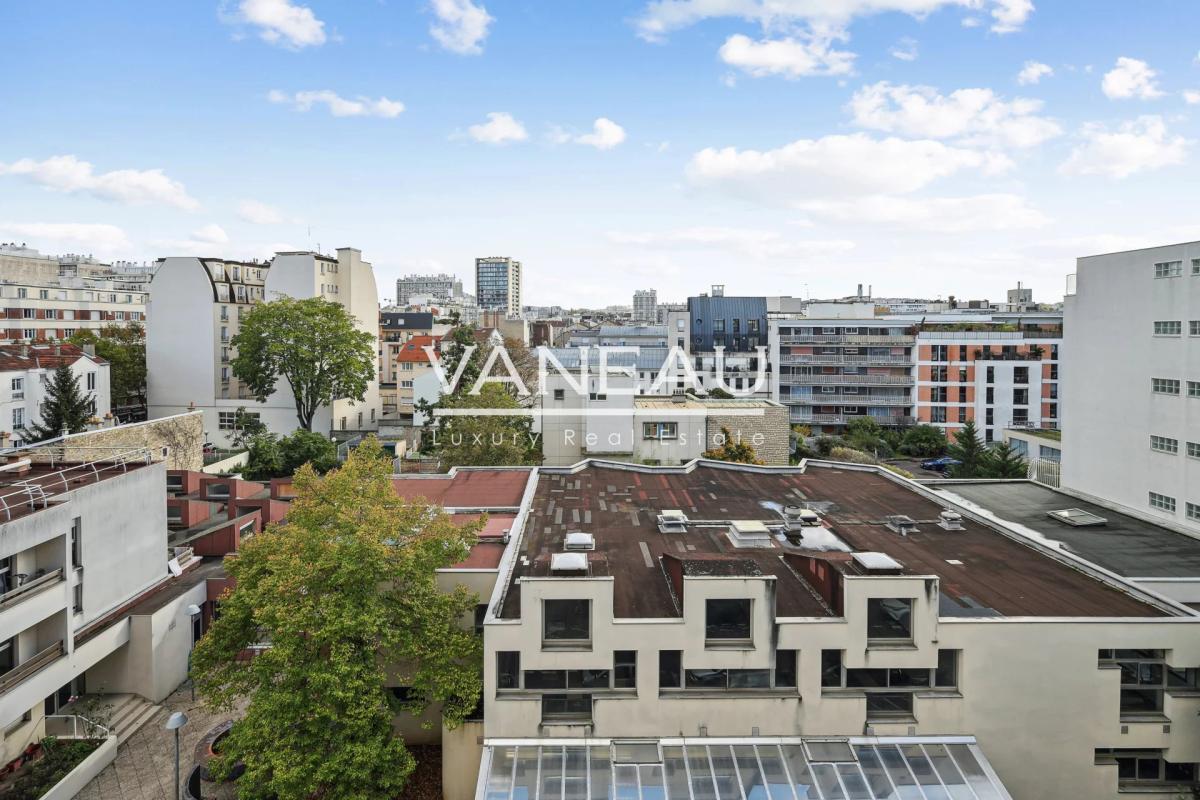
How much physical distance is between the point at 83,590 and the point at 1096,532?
29.4 metres

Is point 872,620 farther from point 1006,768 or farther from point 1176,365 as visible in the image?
point 1176,365

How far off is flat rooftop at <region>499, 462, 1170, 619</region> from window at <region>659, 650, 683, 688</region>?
2.60 ft

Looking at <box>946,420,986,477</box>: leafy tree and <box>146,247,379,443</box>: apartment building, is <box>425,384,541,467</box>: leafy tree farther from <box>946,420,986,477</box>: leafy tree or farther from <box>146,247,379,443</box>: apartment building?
<box>946,420,986,477</box>: leafy tree

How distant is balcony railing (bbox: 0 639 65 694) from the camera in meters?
16.3

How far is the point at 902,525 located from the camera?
71.8 feet

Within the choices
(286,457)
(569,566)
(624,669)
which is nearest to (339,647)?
(569,566)

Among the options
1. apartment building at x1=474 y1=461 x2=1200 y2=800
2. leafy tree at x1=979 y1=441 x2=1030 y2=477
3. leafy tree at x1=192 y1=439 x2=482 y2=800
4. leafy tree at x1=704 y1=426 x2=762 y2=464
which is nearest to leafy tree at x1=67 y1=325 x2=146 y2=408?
leafy tree at x1=704 y1=426 x2=762 y2=464

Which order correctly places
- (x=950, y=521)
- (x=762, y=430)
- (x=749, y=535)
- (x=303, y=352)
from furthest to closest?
(x=303, y=352)
(x=762, y=430)
(x=950, y=521)
(x=749, y=535)

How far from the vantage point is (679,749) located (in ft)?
48.4

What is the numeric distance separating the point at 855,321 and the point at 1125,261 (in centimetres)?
3460

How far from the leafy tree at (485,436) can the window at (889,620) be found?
2314 cm

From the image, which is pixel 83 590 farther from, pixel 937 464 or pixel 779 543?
pixel 937 464

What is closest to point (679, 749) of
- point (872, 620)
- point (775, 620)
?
point (775, 620)

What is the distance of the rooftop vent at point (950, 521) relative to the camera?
72.3ft
